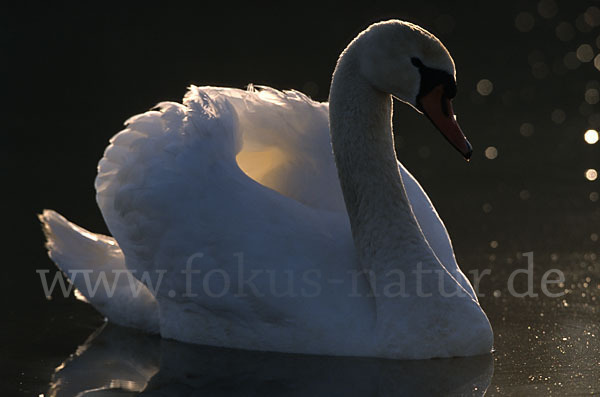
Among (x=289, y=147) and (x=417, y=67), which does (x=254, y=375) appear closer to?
(x=289, y=147)

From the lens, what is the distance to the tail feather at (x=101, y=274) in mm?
6723

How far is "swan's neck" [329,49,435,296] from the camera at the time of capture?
19.5 ft

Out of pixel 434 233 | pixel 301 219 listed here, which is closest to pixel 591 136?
pixel 434 233

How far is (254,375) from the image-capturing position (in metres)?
5.73

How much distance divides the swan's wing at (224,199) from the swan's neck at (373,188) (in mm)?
176

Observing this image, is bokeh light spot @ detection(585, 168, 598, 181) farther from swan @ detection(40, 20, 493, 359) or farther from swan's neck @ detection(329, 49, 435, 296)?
swan's neck @ detection(329, 49, 435, 296)

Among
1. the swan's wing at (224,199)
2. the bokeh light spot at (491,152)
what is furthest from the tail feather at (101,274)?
the bokeh light spot at (491,152)

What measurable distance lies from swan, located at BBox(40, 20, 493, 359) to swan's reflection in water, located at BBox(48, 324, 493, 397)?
8 centimetres

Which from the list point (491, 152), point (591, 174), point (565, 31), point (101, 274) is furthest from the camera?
point (565, 31)

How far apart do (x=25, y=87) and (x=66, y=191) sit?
15.4 feet

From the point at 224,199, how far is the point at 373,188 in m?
0.78

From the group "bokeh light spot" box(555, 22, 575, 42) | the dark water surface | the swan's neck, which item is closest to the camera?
the dark water surface

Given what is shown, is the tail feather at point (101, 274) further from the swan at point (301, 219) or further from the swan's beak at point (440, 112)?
the swan's beak at point (440, 112)

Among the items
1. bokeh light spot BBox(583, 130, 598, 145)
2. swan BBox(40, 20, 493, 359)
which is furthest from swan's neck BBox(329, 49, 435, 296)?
bokeh light spot BBox(583, 130, 598, 145)
